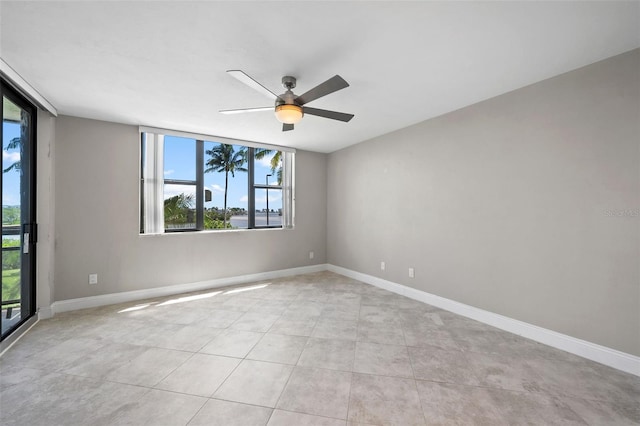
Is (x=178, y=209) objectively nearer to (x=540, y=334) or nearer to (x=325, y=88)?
(x=325, y=88)

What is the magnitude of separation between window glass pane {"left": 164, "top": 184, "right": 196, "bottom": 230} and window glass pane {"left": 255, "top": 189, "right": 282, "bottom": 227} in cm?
115

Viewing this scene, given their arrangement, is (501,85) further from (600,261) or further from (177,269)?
(177,269)

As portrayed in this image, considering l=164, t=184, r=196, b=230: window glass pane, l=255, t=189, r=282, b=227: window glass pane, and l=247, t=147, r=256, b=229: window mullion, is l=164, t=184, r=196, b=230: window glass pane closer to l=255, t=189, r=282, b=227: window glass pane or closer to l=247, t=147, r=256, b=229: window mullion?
l=247, t=147, r=256, b=229: window mullion

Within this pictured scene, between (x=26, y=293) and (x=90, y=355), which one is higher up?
(x=26, y=293)

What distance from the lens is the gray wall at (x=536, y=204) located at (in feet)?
7.13

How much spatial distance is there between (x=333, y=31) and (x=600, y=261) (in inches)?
117

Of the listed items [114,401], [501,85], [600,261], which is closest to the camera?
[114,401]

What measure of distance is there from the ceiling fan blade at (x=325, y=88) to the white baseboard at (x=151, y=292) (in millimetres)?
3441

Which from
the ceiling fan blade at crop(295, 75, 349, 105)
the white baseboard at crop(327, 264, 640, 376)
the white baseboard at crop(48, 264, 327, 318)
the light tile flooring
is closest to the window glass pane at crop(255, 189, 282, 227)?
the white baseboard at crop(48, 264, 327, 318)

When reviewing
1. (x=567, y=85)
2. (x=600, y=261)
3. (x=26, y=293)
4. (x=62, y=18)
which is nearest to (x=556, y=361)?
(x=600, y=261)

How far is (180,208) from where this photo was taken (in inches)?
173

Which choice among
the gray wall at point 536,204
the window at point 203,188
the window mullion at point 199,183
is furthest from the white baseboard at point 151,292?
the gray wall at point 536,204

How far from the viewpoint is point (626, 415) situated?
1683mm

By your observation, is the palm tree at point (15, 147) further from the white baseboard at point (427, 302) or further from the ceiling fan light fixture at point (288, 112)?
the ceiling fan light fixture at point (288, 112)
